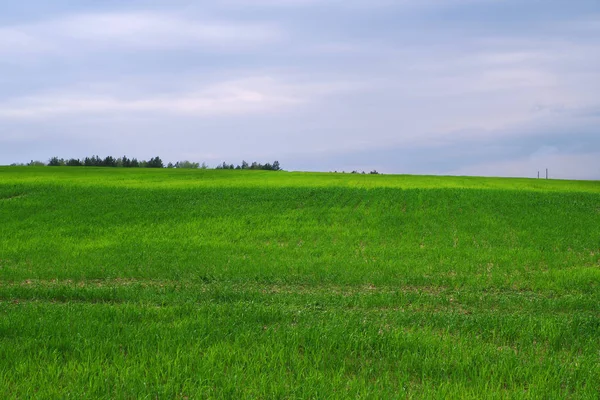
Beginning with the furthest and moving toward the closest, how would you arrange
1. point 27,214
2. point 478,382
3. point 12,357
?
point 27,214
point 12,357
point 478,382

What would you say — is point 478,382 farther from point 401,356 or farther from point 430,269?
point 430,269

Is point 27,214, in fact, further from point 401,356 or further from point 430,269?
point 401,356

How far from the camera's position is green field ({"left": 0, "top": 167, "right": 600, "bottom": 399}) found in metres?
7.78

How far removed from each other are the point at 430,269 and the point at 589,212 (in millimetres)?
19782

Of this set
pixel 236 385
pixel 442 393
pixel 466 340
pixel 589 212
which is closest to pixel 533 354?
pixel 466 340

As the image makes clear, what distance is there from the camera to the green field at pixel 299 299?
7.78 m

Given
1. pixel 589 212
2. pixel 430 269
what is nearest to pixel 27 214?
pixel 430 269

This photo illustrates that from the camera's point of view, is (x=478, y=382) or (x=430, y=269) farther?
(x=430, y=269)

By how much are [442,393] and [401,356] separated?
5.48ft

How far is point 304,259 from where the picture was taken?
2156cm

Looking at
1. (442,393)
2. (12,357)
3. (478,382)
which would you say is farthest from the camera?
(12,357)

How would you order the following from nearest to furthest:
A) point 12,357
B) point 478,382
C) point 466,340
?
point 478,382, point 12,357, point 466,340

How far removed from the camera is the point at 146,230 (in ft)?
94.5

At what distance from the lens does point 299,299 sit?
1385 cm
